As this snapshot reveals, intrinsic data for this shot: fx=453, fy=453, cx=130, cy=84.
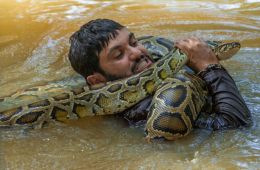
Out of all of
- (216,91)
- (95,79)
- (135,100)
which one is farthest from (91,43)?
(216,91)

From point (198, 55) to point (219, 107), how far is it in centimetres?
76

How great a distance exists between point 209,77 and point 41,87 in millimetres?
2104

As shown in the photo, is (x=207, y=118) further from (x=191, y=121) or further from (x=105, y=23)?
(x=105, y=23)

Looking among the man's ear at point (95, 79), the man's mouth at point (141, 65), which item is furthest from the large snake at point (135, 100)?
the man's ear at point (95, 79)

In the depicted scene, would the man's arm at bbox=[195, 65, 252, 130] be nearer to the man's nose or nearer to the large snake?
the large snake

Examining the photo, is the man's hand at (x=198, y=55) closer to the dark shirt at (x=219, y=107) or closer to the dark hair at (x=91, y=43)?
the dark shirt at (x=219, y=107)

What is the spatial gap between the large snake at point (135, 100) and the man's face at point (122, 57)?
15 cm

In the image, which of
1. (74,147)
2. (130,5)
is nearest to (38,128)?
(74,147)

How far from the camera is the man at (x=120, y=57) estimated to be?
4.62 m

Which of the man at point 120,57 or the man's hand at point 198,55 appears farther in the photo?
the man's hand at point 198,55

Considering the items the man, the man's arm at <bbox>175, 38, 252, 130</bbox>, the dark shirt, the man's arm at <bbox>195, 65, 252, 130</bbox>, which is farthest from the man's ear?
the man's arm at <bbox>195, 65, 252, 130</bbox>

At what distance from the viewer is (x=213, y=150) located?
159 inches

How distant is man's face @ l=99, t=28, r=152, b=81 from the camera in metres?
4.85

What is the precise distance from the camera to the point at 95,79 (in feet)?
16.8
